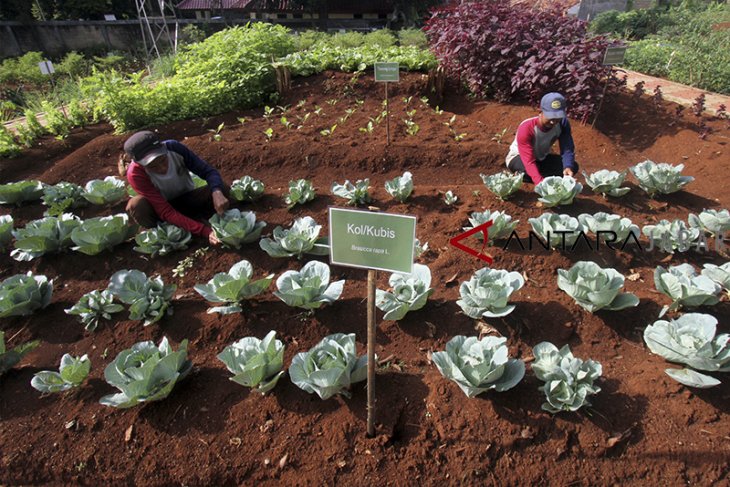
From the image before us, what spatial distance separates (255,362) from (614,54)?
5.37m

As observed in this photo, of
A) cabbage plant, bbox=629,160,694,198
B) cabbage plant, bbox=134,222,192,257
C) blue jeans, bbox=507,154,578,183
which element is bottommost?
cabbage plant, bbox=134,222,192,257

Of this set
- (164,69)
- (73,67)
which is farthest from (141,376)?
(73,67)

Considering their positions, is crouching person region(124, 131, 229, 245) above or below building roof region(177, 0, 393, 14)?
below

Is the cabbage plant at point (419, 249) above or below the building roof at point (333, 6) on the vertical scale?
below

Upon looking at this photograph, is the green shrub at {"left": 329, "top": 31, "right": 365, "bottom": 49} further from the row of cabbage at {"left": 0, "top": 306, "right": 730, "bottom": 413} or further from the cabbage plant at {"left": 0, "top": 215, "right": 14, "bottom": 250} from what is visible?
the row of cabbage at {"left": 0, "top": 306, "right": 730, "bottom": 413}

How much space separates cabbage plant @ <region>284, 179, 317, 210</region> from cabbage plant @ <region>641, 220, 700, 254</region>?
298 centimetres

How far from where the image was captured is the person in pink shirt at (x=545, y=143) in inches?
151

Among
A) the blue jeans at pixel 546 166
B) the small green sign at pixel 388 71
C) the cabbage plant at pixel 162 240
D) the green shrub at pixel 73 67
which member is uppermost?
the small green sign at pixel 388 71

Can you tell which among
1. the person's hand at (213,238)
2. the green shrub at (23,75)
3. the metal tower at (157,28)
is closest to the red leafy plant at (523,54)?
the person's hand at (213,238)

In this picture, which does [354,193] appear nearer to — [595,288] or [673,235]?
[595,288]

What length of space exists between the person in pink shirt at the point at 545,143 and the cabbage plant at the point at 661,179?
597 mm

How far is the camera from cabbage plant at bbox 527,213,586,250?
3088mm

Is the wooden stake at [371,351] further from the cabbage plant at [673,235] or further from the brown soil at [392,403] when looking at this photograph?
the cabbage plant at [673,235]

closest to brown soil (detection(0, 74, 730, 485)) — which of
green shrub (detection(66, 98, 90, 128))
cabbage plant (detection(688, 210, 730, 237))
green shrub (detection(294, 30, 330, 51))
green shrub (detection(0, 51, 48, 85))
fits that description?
cabbage plant (detection(688, 210, 730, 237))
